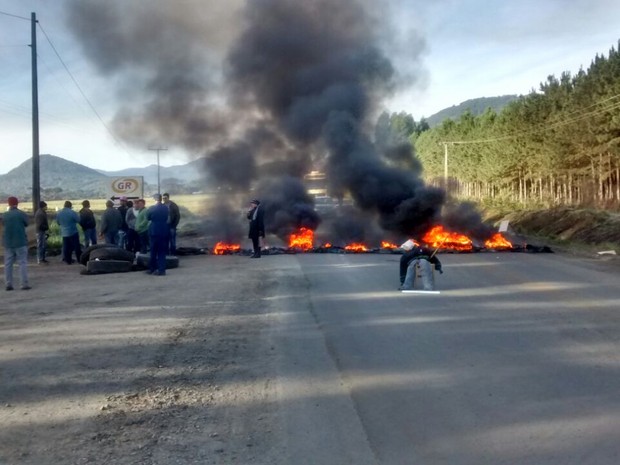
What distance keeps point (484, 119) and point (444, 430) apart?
59024mm

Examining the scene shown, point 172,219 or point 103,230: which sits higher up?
point 172,219

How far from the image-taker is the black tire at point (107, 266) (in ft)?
53.1

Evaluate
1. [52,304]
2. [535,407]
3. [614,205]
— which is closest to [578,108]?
[614,205]

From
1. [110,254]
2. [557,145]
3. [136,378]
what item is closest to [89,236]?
[110,254]

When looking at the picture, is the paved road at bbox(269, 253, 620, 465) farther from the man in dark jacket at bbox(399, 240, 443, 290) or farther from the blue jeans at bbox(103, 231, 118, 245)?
the blue jeans at bbox(103, 231, 118, 245)

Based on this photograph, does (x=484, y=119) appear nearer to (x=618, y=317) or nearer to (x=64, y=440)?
(x=618, y=317)

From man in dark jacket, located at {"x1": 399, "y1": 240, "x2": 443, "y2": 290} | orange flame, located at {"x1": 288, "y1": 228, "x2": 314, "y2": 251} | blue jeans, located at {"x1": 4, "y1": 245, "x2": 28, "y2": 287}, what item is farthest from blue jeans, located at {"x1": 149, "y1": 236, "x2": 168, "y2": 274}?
orange flame, located at {"x1": 288, "y1": 228, "x2": 314, "y2": 251}

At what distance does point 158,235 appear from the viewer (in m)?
15.5

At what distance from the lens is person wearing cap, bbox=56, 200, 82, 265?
18.0 m

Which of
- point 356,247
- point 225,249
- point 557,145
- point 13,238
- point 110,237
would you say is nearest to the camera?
point 13,238

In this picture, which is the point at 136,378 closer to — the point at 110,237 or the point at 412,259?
the point at 412,259

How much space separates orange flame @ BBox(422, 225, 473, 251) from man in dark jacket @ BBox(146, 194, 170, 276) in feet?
31.2

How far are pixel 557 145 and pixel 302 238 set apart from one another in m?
21.5

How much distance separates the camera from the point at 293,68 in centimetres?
2900
